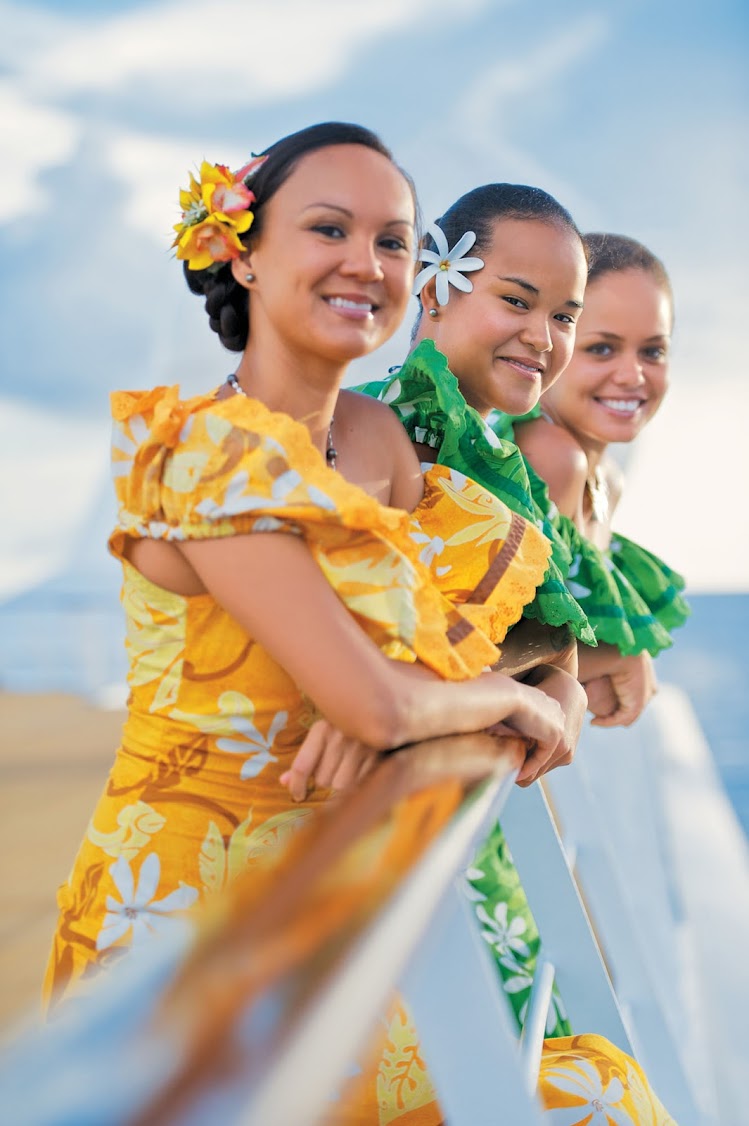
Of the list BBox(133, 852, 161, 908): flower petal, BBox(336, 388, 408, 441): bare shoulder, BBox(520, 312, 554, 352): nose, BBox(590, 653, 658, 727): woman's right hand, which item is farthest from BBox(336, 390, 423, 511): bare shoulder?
BBox(590, 653, 658, 727): woman's right hand

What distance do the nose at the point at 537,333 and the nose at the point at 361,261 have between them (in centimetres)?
49

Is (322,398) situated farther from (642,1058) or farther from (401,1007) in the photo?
(642,1058)

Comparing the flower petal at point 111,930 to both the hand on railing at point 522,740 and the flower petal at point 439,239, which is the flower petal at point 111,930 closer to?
the hand on railing at point 522,740

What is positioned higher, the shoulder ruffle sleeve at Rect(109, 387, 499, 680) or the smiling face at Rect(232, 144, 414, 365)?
the smiling face at Rect(232, 144, 414, 365)

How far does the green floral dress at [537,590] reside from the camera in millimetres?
1480

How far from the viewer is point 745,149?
37969 mm

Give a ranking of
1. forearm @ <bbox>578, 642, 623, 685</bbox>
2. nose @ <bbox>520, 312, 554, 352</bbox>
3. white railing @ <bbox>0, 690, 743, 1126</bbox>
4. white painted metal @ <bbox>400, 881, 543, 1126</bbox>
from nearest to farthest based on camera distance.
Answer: white railing @ <bbox>0, 690, 743, 1126</bbox> → white painted metal @ <bbox>400, 881, 543, 1126</bbox> → nose @ <bbox>520, 312, 554, 352</bbox> → forearm @ <bbox>578, 642, 623, 685</bbox>

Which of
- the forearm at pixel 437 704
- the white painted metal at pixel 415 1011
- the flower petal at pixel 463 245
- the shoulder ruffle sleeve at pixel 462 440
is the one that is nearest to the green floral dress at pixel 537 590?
the shoulder ruffle sleeve at pixel 462 440

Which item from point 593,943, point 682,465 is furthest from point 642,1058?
point 682,465

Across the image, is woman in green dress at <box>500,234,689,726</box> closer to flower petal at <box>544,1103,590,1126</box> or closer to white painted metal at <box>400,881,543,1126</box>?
flower petal at <box>544,1103,590,1126</box>

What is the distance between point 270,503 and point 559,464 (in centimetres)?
99

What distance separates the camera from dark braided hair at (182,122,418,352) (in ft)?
4.07

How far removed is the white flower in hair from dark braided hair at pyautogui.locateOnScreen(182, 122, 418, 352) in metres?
0.39

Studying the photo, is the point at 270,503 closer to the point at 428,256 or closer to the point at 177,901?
the point at 177,901
